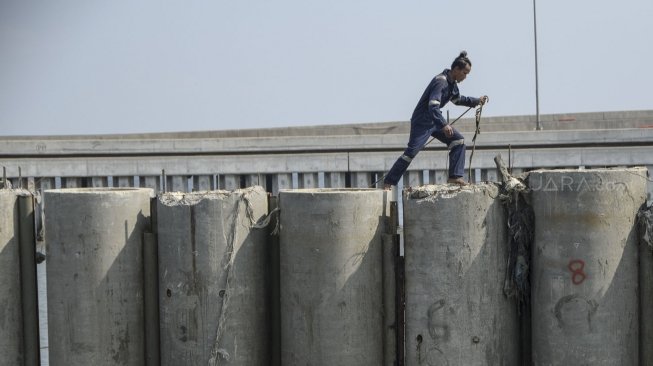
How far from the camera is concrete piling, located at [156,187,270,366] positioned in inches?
324

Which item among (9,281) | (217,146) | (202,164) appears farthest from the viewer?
(217,146)

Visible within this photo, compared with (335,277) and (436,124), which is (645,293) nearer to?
(335,277)

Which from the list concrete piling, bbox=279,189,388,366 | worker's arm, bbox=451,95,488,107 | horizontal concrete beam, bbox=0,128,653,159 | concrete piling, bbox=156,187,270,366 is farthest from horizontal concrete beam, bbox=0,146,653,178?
concrete piling, bbox=279,189,388,366

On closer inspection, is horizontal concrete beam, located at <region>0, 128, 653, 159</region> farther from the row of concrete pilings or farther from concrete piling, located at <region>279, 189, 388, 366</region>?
concrete piling, located at <region>279, 189, 388, 366</region>

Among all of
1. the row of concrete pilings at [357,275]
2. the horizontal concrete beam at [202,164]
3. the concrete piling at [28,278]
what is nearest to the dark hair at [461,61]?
the row of concrete pilings at [357,275]

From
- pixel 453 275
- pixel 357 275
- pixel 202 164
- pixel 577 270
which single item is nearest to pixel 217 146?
pixel 202 164

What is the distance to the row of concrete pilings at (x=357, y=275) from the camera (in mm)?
7812

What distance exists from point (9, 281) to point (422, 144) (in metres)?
4.87

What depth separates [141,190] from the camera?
8797 mm

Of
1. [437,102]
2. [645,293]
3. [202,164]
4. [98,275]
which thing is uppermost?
[437,102]

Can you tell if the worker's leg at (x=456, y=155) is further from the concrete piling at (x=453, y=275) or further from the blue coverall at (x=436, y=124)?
the concrete piling at (x=453, y=275)

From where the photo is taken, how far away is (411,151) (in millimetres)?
11477

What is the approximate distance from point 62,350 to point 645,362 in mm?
4890

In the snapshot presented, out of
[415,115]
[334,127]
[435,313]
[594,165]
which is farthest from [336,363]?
[334,127]
